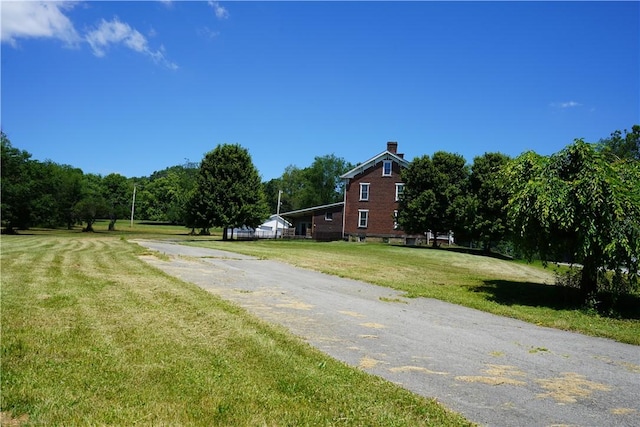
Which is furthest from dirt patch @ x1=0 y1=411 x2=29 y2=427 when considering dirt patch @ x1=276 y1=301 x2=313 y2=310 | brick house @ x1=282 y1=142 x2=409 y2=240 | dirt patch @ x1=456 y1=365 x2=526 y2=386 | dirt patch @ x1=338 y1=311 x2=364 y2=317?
brick house @ x1=282 y1=142 x2=409 y2=240

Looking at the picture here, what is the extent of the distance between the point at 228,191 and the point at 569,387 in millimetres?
40229

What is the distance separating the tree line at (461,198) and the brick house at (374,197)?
5.63 meters

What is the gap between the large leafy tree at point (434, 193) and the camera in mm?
41188

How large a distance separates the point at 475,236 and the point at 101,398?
3787 centimetres

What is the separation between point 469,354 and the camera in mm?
6934

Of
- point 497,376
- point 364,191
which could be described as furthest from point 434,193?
point 497,376

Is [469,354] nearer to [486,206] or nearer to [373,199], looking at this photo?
[486,206]

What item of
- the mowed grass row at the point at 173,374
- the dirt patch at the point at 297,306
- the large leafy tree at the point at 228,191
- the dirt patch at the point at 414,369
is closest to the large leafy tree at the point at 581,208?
the dirt patch at the point at 297,306

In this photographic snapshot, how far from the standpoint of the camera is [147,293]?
10781 mm

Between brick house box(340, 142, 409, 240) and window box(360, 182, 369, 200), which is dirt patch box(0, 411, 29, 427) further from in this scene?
window box(360, 182, 369, 200)

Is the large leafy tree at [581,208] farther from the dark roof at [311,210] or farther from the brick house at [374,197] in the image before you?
the dark roof at [311,210]

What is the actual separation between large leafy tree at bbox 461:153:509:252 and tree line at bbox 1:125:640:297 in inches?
3.4

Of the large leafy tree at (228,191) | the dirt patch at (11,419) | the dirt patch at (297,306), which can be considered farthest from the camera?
the large leafy tree at (228,191)

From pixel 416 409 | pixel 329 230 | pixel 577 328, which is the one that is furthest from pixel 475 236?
pixel 416 409
